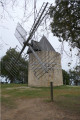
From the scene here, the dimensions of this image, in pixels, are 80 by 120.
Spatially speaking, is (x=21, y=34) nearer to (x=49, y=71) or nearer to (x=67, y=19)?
(x=49, y=71)

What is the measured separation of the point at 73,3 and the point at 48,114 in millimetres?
4218

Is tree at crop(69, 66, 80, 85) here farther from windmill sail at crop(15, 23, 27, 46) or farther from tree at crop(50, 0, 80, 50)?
windmill sail at crop(15, 23, 27, 46)

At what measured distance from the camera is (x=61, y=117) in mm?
5266

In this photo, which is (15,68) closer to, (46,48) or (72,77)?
(46,48)

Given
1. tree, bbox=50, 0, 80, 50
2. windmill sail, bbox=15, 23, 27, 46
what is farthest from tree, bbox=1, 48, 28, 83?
tree, bbox=50, 0, 80, 50

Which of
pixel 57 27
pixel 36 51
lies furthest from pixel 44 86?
pixel 57 27

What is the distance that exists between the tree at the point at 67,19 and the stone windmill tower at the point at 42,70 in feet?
28.3

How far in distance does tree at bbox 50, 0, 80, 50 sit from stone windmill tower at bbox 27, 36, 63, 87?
863cm

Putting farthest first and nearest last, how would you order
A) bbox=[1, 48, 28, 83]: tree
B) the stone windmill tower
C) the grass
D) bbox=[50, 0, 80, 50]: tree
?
bbox=[1, 48, 28, 83]: tree
the stone windmill tower
the grass
bbox=[50, 0, 80, 50]: tree

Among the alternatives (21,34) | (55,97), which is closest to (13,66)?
(21,34)

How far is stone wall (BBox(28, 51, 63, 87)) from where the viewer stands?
1569cm

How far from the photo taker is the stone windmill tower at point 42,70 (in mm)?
15680

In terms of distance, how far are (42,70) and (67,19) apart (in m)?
10.3

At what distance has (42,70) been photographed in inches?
610
